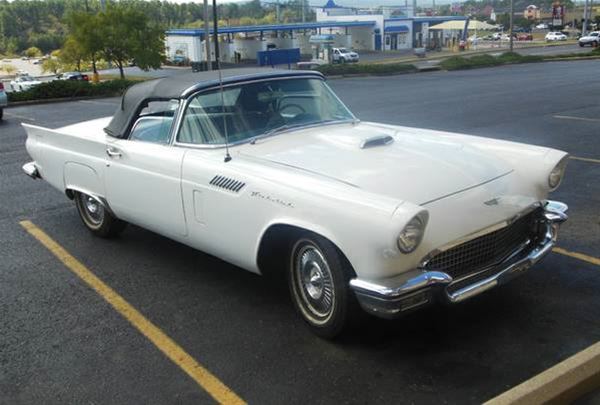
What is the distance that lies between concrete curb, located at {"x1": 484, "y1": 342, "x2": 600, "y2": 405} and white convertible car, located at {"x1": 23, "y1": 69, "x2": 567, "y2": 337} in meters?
0.61

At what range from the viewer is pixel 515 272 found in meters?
3.71

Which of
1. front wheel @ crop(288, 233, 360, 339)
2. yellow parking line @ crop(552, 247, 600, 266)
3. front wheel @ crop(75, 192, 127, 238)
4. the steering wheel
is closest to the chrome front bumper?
front wheel @ crop(288, 233, 360, 339)

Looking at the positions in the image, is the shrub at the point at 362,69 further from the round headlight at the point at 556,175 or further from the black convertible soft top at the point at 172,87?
the round headlight at the point at 556,175

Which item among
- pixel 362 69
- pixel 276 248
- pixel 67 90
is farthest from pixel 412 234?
pixel 362 69

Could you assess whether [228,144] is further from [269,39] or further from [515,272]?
[269,39]

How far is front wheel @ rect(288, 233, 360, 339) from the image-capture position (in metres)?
3.44

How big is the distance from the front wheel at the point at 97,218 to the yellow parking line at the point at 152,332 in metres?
0.36

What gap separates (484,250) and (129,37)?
29826 mm

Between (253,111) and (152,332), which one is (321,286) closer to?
(152,332)

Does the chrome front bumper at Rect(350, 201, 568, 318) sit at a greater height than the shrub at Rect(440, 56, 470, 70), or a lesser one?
lesser

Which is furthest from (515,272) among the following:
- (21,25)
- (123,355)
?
(21,25)

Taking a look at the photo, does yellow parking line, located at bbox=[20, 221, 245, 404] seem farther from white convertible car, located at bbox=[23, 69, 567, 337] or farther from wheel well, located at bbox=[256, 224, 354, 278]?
wheel well, located at bbox=[256, 224, 354, 278]

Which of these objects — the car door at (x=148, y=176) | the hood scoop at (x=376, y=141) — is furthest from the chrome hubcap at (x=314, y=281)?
the car door at (x=148, y=176)

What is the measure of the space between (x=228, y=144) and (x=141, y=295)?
50.2 inches
